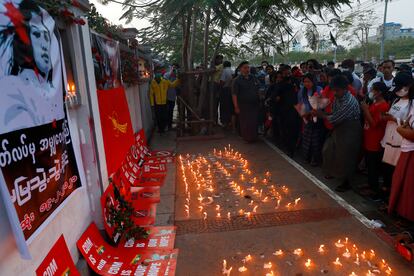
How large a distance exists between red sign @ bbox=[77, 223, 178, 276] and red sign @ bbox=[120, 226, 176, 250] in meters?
0.09

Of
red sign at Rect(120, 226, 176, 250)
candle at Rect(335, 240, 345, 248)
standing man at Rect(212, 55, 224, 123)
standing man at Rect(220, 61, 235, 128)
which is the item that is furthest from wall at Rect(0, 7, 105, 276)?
standing man at Rect(212, 55, 224, 123)

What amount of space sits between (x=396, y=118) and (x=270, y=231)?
217cm

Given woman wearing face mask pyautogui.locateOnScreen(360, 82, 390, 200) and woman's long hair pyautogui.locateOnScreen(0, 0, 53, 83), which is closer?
woman's long hair pyautogui.locateOnScreen(0, 0, 53, 83)

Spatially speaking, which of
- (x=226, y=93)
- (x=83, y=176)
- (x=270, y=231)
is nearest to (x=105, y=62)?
(x=83, y=176)

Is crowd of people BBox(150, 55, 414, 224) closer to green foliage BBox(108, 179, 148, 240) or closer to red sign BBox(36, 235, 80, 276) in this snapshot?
green foliage BBox(108, 179, 148, 240)

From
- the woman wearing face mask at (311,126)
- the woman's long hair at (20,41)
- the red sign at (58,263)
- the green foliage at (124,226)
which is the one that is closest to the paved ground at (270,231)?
the green foliage at (124,226)

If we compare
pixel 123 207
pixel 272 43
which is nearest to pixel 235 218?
pixel 123 207

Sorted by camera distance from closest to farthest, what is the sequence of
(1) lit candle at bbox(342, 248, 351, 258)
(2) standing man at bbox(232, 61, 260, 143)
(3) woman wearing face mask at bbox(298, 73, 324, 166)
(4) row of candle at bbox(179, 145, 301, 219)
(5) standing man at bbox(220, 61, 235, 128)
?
(1) lit candle at bbox(342, 248, 351, 258), (4) row of candle at bbox(179, 145, 301, 219), (3) woman wearing face mask at bbox(298, 73, 324, 166), (2) standing man at bbox(232, 61, 260, 143), (5) standing man at bbox(220, 61, 235, 128)

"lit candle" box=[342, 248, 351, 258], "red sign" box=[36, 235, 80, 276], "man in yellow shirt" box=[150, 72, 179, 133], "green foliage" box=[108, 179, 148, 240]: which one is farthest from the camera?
"man in yellow shirt" box=[150, 72, 179, 133]

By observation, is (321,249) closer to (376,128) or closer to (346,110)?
(376,128)

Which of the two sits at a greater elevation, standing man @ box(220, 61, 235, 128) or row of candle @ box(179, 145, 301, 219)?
standing man @ box(220, 61, 235, 128)

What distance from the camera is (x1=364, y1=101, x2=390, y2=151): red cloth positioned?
4.89m

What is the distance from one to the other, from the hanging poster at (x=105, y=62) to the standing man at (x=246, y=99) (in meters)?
3.50

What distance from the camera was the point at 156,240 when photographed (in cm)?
409
